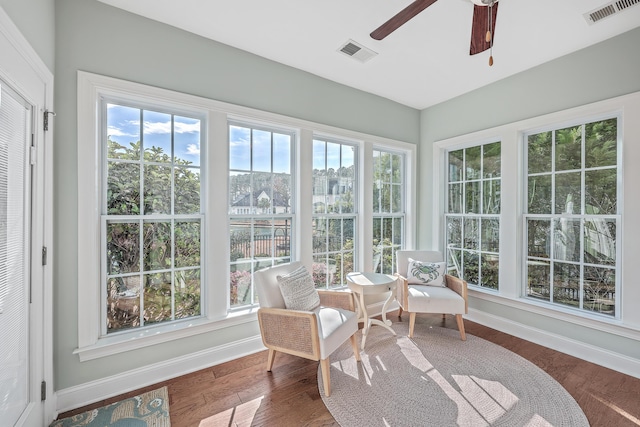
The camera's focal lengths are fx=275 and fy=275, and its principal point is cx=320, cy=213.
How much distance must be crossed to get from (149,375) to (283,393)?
108 cm

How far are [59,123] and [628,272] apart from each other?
462 centimetres

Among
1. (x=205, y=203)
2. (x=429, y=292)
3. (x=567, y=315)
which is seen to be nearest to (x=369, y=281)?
(x=429, y=292)

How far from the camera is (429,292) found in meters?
2.98

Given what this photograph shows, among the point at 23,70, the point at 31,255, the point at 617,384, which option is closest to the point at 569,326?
the point at 617,384

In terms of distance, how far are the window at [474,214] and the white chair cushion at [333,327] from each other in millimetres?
2062

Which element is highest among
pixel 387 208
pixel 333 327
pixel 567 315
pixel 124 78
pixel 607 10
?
pixel 607 10

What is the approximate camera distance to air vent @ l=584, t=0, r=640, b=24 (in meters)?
1.99

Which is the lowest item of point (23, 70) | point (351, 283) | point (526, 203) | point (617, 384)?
point (617, 384)

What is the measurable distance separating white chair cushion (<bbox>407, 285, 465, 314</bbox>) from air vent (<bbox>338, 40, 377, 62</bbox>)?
8.12 ft

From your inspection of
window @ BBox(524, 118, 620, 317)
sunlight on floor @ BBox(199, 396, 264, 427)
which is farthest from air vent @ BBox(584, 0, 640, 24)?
sunlight on floor @ BBox(199, 396, 264, 427)

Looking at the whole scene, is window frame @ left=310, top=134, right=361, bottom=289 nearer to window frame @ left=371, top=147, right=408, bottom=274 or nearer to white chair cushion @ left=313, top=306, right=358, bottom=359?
window frame @ left=371, top=147, right=408, bottom=274

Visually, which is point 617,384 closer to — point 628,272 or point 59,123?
point 628,272

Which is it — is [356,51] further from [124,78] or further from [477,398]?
[477,398]

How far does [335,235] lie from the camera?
342 centimetres
